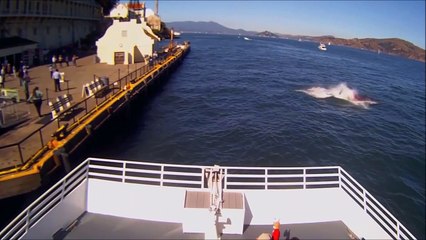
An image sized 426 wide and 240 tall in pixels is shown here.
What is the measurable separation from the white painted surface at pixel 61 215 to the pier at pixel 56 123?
4102mm

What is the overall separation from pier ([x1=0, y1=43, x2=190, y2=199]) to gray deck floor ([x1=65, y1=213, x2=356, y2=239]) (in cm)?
461

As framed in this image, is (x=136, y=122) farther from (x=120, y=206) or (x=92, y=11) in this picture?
(x=92, y=11)

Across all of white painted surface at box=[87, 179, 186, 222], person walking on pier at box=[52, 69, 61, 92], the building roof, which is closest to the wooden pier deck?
person walking on pier at box=[52, 69, 61, 92]

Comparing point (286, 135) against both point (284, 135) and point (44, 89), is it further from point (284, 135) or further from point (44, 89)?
point (44, 89)

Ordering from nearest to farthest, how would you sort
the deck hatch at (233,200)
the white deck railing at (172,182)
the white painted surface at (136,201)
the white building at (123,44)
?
the white deck railing at (172,182) → the deck hatch at (233,200) → the white painted surface at (136,201) → the white building at (123,44)

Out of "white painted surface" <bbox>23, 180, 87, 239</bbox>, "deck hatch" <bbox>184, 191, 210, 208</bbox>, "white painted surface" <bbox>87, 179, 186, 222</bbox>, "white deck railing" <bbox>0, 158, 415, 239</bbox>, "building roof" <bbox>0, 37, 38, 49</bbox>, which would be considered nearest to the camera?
"white deck railing" <bbox>0, 158, 415, 239</bbox>

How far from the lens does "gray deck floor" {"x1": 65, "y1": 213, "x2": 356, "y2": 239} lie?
770 cm

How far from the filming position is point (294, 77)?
50781 mm

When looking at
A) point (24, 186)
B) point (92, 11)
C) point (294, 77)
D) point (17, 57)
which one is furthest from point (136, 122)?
point (92, 11)

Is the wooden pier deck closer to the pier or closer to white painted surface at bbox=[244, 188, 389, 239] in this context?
the pier

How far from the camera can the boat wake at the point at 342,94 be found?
37.6 metres

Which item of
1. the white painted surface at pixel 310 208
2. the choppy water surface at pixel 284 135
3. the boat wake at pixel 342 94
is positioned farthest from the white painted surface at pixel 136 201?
the boat wake at pixel 342 94

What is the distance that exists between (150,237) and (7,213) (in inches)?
283

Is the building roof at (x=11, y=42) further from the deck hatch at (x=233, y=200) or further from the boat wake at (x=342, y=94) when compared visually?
the boat wake at (x=342, y=94)
